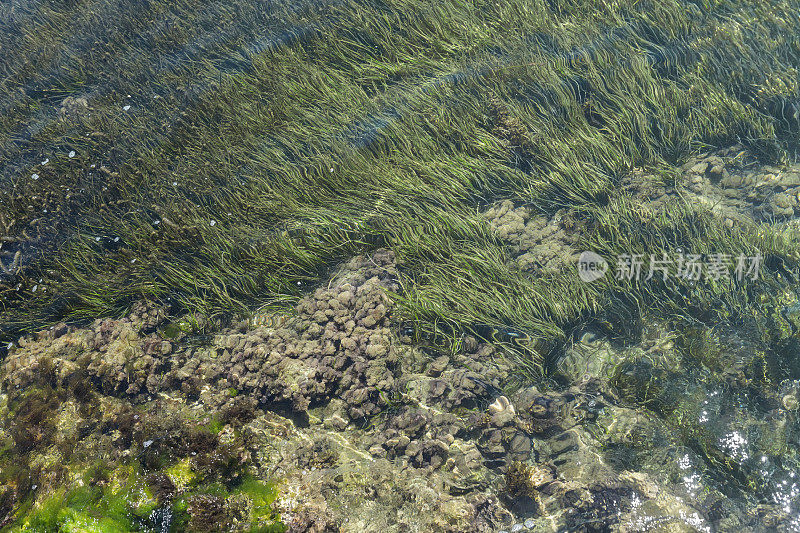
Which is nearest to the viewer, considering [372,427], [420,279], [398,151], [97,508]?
[97,508]

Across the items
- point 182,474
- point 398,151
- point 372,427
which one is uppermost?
point 398,151

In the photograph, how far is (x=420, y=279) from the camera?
4117 mm

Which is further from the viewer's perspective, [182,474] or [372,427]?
[372,427]

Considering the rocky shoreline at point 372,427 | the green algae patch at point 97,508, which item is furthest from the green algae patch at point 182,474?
the green algae patch at point 97,508

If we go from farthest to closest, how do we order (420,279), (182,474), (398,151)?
1. (398,151)
2. (420,279)
3. (182,474)

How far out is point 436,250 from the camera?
13.8ft

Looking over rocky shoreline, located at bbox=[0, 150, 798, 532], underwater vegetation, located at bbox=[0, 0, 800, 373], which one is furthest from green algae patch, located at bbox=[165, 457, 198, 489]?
underwater vegetation, located at bbox=[0, 0, 800, 373]

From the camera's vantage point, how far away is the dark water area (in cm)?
312

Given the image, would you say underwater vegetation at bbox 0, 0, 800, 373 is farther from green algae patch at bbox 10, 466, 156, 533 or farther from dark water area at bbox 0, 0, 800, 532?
green algae patch at bbox 10, 466, 156, 533

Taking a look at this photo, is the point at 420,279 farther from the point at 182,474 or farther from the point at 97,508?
the point at 97,508

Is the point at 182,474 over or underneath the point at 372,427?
over

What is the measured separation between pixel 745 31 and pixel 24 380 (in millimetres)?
7192

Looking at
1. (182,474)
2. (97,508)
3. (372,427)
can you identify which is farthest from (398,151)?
(97,508)

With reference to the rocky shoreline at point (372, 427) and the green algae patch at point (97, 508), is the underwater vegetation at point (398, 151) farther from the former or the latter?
the green algae patch at point (97, 508)
